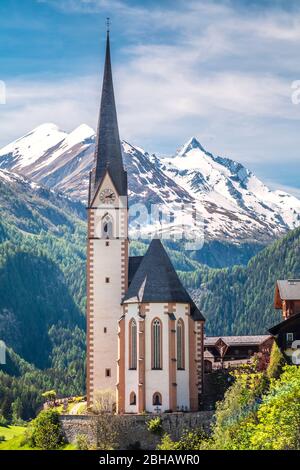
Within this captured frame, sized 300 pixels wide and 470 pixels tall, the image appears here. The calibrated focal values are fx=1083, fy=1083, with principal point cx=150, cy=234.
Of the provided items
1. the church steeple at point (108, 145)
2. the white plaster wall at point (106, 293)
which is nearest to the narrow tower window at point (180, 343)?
the white plaster wall at point (106, 293)

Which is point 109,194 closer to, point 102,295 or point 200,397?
point 102,295

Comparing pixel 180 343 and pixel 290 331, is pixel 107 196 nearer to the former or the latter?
pixel 180 343

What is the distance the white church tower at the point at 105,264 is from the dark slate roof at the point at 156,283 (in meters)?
3.63

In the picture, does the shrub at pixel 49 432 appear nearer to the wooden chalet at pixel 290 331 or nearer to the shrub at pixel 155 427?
the shrub at pixel 155 427

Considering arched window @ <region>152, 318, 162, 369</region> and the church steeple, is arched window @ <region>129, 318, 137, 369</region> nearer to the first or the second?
arched window @ <region>152, 318, 162, 369</region>

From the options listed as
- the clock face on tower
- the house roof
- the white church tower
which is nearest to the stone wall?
the white church tower

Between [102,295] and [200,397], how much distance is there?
16.9 metres

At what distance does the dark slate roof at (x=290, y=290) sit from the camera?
127875mm

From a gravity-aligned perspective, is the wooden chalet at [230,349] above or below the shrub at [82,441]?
above

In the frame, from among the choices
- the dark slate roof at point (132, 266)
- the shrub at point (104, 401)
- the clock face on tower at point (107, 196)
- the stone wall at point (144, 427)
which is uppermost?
the clock face on tower at point (107, 196)

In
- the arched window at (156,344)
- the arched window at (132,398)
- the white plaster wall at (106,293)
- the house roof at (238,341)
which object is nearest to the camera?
the arched window at (132,398)

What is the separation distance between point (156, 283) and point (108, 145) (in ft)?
70.5

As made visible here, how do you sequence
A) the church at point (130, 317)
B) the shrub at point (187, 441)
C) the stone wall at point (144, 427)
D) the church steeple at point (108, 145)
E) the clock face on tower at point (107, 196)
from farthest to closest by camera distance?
the church steeple at point (108, 145) → the clock face on tower at point (107, 196) → the church at point (130, 317) → the stone wall at point (144, 427) → the shrub at point (187, 441)

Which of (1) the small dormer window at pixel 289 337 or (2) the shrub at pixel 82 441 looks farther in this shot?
(1) the small dormer window at pixel 289 337
